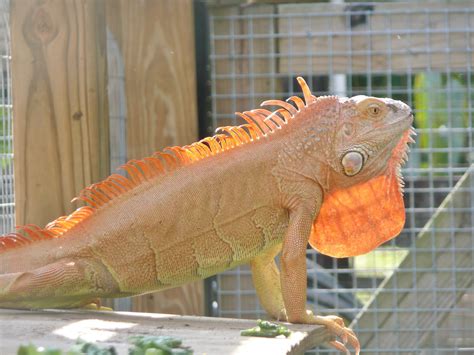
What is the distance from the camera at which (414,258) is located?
6.67 m

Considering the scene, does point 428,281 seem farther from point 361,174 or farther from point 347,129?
point 347,129

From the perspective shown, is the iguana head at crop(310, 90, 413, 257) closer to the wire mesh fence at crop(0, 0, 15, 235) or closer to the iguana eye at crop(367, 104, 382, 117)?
the iguana eye at crop(367, 104, 382, 117)

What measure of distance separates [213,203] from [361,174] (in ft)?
2.62

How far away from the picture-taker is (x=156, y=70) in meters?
5.96

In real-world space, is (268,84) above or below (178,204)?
above

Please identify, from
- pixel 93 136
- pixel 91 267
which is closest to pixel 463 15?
pixel 93 136

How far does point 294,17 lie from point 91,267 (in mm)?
2394

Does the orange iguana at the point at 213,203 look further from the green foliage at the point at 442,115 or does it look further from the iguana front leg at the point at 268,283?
the green foliage at the point at 442,115

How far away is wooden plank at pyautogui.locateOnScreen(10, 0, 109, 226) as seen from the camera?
5.47 meters

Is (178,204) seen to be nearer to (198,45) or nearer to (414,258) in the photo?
(198,45)

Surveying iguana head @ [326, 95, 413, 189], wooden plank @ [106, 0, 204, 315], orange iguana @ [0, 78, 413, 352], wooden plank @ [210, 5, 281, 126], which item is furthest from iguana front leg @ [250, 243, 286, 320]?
wooden plank @ [210, 5, 281, 126]

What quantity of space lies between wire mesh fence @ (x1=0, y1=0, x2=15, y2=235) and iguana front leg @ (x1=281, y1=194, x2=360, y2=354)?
71.5 inches

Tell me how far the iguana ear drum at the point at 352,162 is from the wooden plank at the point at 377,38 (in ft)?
4.85

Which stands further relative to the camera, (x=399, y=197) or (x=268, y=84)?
(x=268, y=84)
